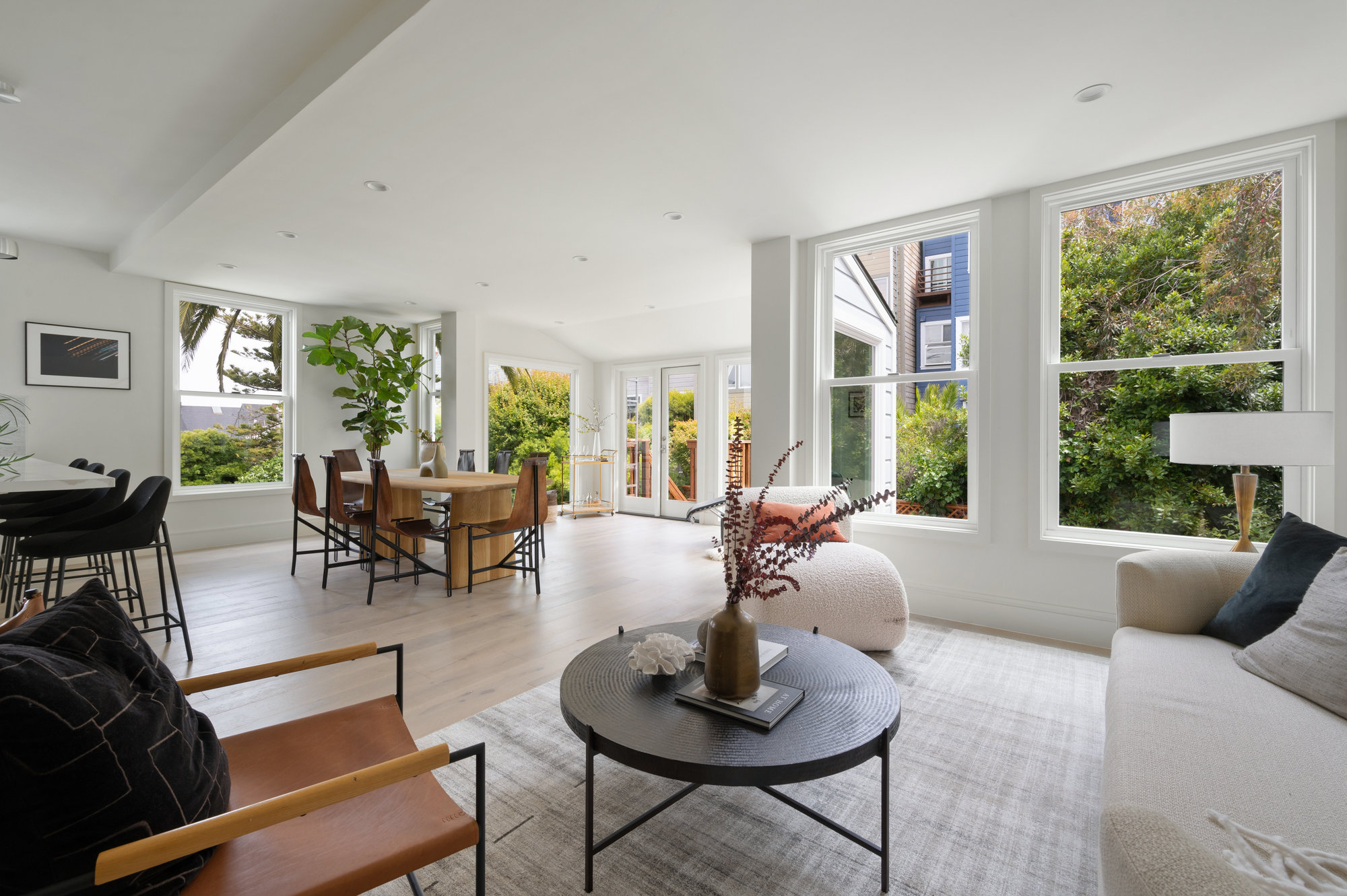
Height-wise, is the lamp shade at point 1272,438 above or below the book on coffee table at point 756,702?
above

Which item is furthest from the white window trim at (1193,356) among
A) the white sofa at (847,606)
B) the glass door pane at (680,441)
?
the glass door pane at (680,441)

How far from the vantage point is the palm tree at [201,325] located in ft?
17.8

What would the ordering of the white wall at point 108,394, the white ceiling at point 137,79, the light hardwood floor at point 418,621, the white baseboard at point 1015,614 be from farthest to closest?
the white wall at point 108,394
the white baseboard at point 1015,614
the light hardwood floor at point 418,621
the white ceiling at point 137,79

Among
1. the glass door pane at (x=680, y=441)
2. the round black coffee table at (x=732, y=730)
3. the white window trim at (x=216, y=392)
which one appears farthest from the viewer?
the glass door pane at (x=680, y=441)

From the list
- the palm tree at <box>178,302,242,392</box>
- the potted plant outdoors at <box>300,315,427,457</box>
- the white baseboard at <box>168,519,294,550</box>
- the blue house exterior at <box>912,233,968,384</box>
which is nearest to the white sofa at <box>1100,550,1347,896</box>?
the blue house exterior at <box>912,233,968,384</box>

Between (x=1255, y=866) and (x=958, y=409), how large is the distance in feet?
9.68

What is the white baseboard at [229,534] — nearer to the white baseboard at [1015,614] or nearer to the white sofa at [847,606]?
the white sofa at [847,606]

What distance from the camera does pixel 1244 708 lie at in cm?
138

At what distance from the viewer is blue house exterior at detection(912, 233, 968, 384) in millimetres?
3553

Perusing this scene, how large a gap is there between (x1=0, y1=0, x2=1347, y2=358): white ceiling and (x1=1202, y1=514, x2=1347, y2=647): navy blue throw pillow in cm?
170

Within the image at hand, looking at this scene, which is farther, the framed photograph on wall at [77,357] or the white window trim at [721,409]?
the white window trim at [721,409]

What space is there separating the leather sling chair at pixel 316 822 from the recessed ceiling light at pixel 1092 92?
9.94 feet

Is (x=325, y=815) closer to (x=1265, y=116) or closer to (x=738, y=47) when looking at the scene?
(x=738, y=47)

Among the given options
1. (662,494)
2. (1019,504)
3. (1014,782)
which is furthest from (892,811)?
(662,494)
